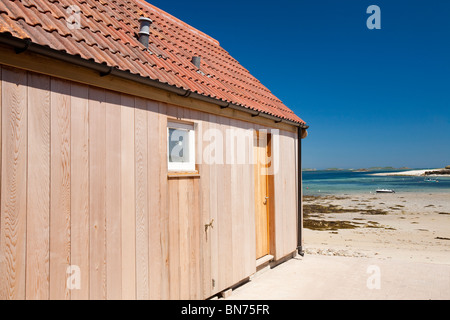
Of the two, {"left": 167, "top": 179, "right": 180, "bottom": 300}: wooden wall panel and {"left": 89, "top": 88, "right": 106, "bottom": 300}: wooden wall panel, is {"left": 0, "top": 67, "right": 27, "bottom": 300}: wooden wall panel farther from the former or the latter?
{"left": 167, "top": 179, "right": 180, "bottom": 300}: wooden wall panel

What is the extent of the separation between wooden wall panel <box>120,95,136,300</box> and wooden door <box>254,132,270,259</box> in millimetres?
3386

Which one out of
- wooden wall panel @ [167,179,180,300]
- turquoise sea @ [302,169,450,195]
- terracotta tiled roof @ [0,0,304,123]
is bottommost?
turquoise sea @ [302,169,450,195]

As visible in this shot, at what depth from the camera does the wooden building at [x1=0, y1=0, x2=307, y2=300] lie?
3.00 m

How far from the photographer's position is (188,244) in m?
4.95

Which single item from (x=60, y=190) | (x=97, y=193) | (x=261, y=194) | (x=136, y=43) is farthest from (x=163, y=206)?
(x=261, y=194)

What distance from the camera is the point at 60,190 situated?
329cm

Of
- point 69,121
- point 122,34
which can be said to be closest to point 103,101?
point 69,121

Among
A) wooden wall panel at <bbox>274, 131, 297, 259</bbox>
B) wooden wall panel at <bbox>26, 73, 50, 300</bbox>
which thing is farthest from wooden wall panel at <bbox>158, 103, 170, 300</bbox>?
wooden wall panel at <bbox>274, 131, 297, 259</bbox>

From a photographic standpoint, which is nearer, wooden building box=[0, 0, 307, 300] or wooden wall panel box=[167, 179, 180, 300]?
wooden building box=[0, 0, 307, 300]

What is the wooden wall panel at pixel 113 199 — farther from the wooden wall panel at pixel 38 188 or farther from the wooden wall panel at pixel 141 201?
the wooden wall panel at pixel 38 188

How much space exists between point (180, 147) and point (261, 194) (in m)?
2.85

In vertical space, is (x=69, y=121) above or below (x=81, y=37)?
below
